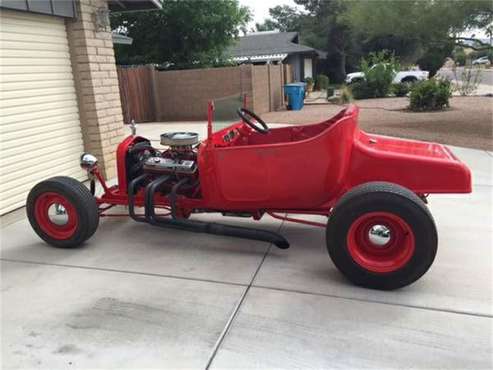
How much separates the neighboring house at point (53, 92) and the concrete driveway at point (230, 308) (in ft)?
4.80

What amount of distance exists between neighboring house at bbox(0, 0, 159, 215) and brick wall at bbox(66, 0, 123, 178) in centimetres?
1

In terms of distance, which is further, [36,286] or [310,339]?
[36,286]

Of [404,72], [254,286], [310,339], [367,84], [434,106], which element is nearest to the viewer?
[310,339]

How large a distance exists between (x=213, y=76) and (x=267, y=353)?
12024 mm

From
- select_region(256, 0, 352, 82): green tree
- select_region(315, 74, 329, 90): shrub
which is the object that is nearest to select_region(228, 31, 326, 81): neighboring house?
select_region(315, 74, 329, 90): shrub

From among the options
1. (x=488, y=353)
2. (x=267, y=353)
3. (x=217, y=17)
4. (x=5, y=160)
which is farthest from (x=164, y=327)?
(x=217, y=17)

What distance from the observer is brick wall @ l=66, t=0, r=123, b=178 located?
5.62 meters

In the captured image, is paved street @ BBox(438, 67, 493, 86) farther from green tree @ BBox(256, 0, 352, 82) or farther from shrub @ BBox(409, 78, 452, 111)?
shrub @ BBox(409, 78, 452, 111)

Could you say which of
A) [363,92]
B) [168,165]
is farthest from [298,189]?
[363,92]

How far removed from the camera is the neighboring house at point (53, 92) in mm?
4883

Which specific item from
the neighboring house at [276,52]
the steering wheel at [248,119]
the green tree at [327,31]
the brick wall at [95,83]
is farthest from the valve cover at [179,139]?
the green tree at [327,31]

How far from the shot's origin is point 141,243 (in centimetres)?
398

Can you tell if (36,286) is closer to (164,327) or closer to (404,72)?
(164,327)

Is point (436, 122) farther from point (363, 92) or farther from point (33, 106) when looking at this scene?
point (363, 92)
